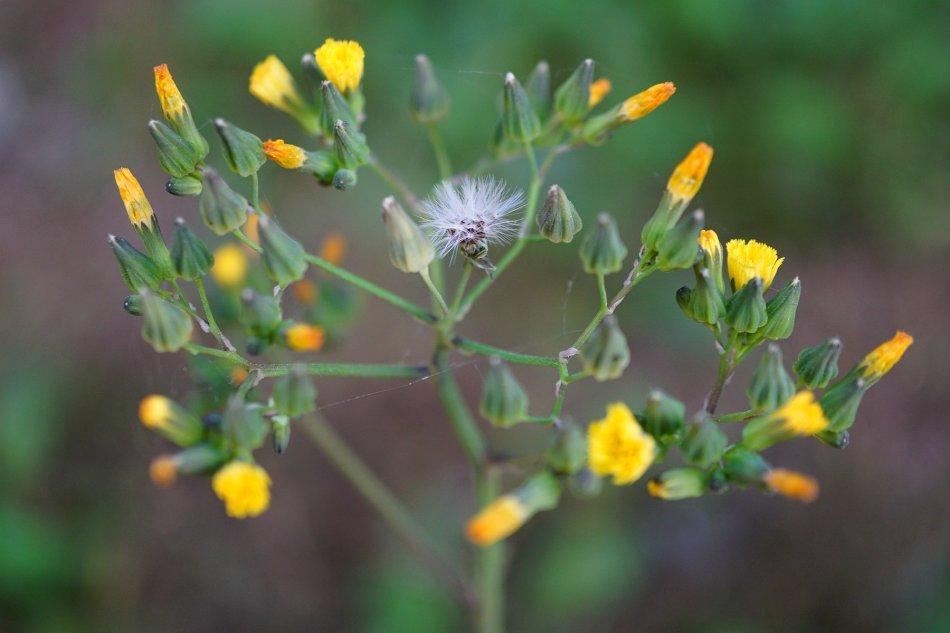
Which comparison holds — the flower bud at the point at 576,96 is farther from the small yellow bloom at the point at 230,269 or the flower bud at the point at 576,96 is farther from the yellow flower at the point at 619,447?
the small yellow bloom at the point at 230,269

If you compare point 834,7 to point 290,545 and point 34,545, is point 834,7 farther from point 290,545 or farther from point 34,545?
point 34,545

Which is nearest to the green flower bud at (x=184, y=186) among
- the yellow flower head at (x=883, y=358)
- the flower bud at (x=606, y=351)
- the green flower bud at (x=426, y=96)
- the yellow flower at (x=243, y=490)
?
the green flower bud at (x=426, y=96)

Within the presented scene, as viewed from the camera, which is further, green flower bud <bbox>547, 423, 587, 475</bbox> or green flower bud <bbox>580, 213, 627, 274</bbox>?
green flower bud <bbox>580, 213, 627, 274</bbox>

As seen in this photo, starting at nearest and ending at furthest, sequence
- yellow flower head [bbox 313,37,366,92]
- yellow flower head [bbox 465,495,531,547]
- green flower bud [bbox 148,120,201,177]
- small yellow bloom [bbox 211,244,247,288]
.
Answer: yellow flower head [bbox 465,495,531,547] < green flower bud [bbox 148,120,201,177] < yellow flower head [bbox 313,37,366,92] < small yellow bloom [bbox 211,244,247,288]

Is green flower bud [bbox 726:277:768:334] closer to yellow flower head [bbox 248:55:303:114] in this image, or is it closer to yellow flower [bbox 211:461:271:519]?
yellow flower [bbox 211:461:271:519]

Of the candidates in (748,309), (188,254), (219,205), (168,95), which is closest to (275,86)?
(168,95)

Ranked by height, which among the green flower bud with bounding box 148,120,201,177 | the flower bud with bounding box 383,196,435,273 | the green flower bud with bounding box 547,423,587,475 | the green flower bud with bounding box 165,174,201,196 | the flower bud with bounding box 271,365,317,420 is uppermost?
the green flower bud with bounding box 148,120,201,177

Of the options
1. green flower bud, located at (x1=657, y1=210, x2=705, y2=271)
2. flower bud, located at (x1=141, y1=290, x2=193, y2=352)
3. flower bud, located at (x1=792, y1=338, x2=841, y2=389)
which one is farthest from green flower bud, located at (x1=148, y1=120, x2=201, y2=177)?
flower bud, located at (x1=792, y1=338, x2=841, y2=389)
